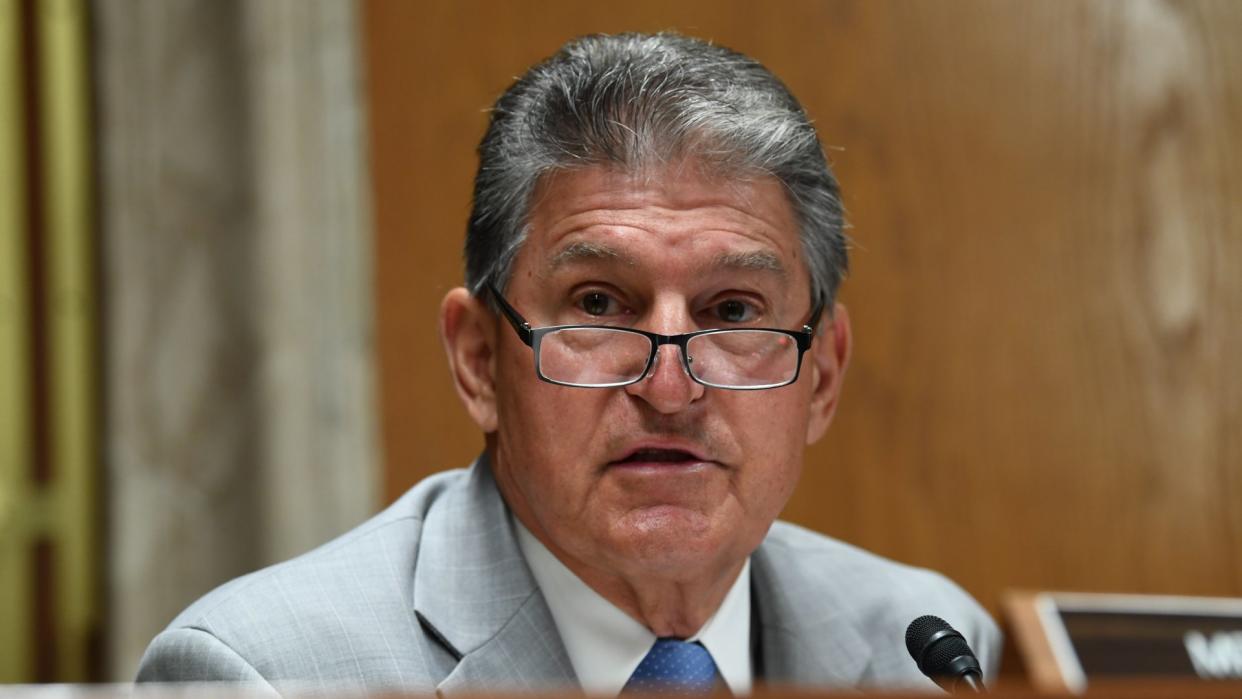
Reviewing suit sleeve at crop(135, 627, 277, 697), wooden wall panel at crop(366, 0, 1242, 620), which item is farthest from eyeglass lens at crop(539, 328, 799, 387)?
wooden wall panel at crop(366, 0, 1242, 620)

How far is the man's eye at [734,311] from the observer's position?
166 cm

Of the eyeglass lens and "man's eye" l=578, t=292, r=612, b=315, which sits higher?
"man's eye" l=578, t=292, r=612, b=315

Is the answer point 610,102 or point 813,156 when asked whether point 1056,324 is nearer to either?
point 813,156

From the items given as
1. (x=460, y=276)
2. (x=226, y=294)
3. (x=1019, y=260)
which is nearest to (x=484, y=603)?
(x=460, y=276)

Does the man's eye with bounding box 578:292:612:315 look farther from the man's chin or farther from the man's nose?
the man's chin

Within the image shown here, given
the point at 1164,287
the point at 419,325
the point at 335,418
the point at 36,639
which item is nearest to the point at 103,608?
the point at 36,639

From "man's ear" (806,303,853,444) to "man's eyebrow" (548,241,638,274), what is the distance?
1.13 feet

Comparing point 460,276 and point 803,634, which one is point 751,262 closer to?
point 803,634

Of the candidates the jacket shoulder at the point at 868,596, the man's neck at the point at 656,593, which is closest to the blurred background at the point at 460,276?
the jacket shoulder at the point at 868,596

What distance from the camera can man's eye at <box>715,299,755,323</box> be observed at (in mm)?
1664

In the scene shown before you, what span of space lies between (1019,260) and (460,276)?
1110mm

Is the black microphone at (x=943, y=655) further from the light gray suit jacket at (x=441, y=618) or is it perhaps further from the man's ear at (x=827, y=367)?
the man's ear at (x=827, y=367)

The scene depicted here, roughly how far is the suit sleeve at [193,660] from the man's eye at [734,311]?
0.66 metres

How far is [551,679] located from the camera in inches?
64.5
